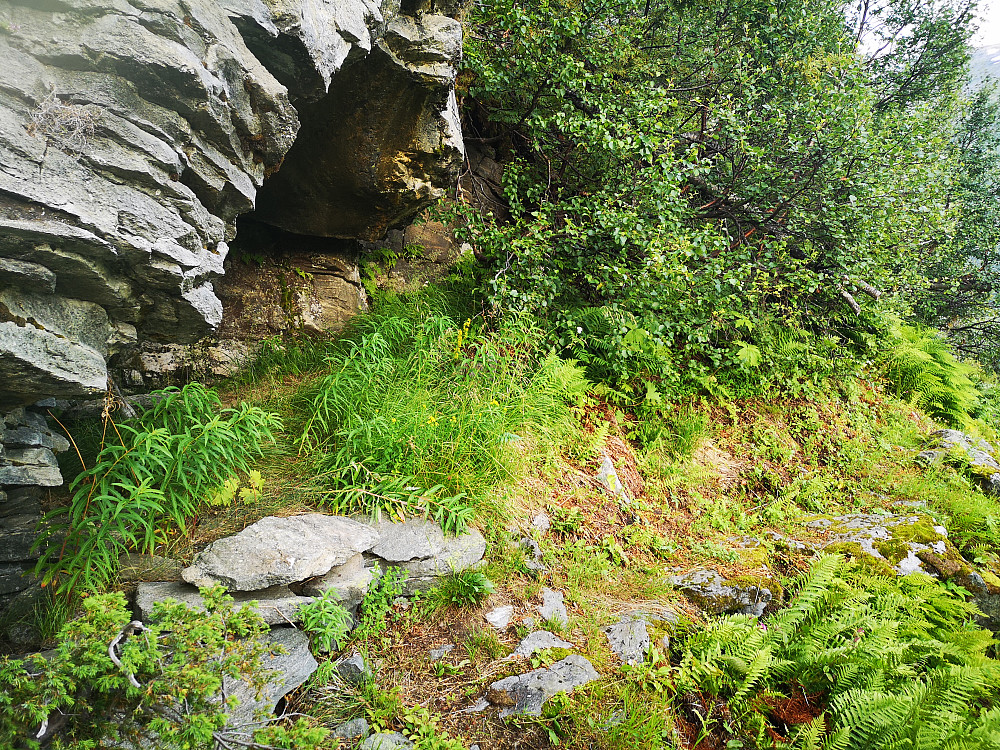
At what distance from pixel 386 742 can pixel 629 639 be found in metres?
1.59

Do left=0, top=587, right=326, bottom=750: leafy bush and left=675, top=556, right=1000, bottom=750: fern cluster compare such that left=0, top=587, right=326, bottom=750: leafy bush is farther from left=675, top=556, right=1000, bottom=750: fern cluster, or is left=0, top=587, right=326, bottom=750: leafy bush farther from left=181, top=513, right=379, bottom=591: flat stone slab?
left=675, top=556, right=1000, bottom=750: fern cluster

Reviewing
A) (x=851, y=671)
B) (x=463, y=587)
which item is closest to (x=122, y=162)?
(x=463, y=587)

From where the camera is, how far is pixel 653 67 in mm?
7012

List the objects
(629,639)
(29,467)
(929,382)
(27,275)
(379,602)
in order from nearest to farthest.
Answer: (27,275)
(29,467)
(379,602)
(629,639)
(929,382)

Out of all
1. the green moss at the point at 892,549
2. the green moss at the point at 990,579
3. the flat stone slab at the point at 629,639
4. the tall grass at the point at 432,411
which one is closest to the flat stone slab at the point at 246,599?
the tall grass at the point at 432,411

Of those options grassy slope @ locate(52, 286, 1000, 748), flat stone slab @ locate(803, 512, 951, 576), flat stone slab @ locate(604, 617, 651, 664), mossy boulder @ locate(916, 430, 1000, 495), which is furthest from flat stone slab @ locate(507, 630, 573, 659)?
mossy boulder @ locate(916, 430, 1000, 495)

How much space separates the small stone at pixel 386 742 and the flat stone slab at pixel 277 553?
885 mm

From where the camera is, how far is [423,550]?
3.61 meters

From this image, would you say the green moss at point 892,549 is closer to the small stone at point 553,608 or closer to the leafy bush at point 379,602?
the small stone at point 553,608

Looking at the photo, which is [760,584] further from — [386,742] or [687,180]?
[687,180]

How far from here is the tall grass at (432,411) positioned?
3902mm

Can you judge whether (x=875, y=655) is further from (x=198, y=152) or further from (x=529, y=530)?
(x=198, y=152)

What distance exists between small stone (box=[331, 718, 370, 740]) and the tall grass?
4.15 ft

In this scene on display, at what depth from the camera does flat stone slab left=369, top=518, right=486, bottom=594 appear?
353 cm
